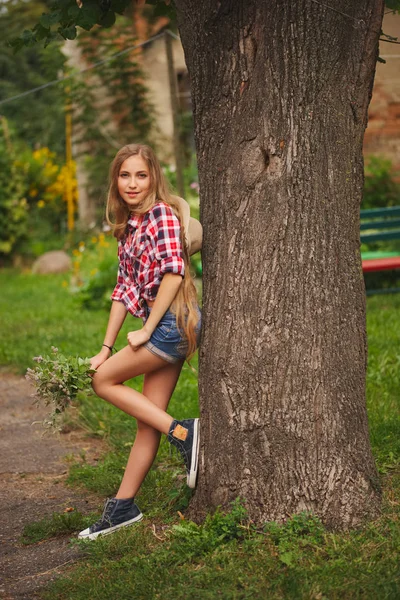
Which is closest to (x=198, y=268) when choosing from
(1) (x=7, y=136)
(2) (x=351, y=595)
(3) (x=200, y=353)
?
(3) (x=200, y=353)

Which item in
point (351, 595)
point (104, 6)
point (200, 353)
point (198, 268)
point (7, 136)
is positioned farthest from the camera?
point (7, 136)

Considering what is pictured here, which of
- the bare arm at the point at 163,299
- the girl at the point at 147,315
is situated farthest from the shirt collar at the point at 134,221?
the bare arm at the point at 163,299

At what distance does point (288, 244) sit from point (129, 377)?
95cm

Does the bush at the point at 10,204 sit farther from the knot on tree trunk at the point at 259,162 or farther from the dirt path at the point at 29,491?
the knot on tree trunk at the point at 259,162

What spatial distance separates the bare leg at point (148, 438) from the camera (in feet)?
13.0

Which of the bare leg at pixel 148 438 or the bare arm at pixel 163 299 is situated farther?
the bare leg at pixel 148 438

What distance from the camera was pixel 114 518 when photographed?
12.9 feet

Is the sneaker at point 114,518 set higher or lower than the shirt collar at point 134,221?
lower

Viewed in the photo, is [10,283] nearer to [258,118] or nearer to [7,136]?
[7,136]

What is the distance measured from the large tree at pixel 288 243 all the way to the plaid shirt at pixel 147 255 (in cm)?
23

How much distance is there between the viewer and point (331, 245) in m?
3.59

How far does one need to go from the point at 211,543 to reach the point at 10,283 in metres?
10.8

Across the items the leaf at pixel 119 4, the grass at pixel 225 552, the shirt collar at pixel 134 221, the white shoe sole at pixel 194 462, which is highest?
the leaf at pixel 119 4

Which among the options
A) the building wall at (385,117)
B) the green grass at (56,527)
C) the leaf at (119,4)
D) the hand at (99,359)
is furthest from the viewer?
the building wall at (385,117)
